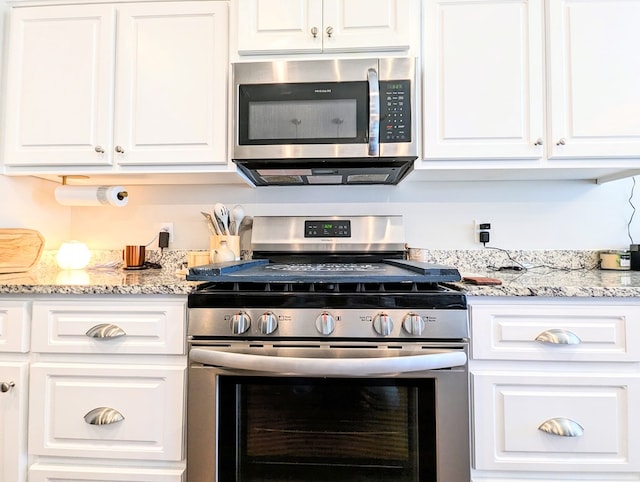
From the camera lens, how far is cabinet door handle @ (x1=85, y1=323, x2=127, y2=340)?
104cm

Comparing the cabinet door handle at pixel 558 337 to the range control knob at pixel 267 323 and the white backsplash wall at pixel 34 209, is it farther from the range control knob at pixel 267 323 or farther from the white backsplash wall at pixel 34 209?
the white backsplash wall at pixel 34 209

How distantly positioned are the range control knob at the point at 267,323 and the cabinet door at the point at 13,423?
2.58 feet

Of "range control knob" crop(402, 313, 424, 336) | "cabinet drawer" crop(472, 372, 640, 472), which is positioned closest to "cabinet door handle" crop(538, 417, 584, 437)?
"cabinet drawer" crop(472, 372, 640, 472)

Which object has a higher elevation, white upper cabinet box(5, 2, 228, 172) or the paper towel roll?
white upper cabinet box(5, 2, 228, 172)

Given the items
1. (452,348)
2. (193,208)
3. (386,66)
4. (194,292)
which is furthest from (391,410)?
(193,208)

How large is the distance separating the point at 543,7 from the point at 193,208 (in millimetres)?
1732

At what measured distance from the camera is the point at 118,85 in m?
1.40

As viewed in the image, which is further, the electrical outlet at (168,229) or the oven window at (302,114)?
the electrical outlet at (168,229)

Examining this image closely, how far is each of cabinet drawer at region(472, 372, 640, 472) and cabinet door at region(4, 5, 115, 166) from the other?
1.68 meters

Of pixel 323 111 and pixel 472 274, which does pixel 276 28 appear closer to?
pixel 323 111

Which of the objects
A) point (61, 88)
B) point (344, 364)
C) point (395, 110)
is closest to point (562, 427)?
point (344, 364)

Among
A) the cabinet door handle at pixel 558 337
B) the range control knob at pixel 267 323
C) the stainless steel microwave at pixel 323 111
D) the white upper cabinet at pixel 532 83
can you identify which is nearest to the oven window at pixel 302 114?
the stainless steel microwave at pixel 323 111

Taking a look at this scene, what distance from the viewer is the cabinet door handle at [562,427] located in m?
0.98

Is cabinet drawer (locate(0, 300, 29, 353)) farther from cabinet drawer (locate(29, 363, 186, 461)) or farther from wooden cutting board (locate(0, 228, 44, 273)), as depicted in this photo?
wooden cutting board (locate(0, 228, 44, 273))
